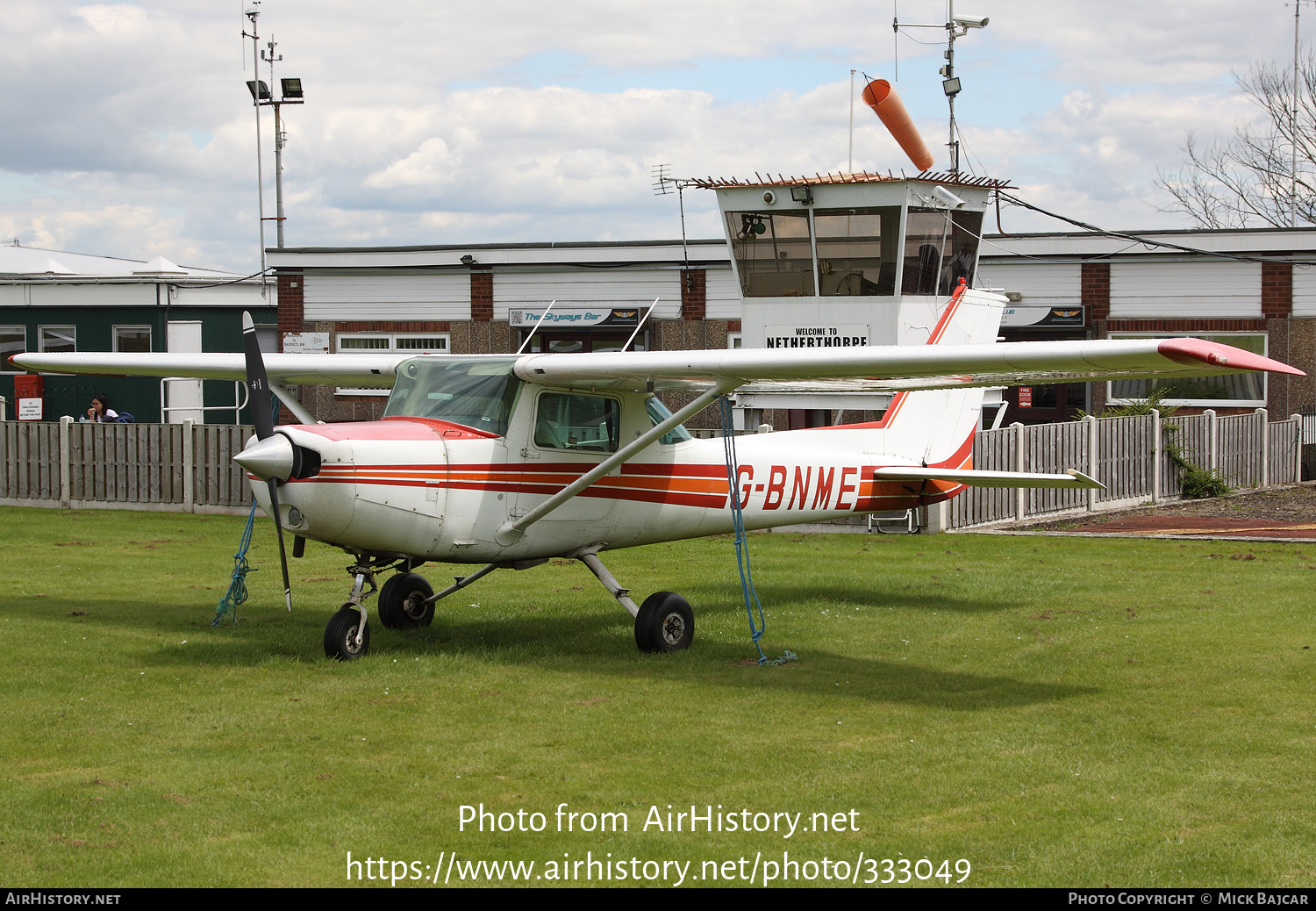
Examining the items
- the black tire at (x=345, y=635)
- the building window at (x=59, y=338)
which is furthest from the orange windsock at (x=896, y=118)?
the building window at (x=59, y=338)

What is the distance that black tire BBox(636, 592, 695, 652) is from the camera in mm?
9781

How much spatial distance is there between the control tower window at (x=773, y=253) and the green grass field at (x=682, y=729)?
326 inches

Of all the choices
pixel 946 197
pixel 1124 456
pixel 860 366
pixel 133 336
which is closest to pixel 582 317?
pixel 946 197

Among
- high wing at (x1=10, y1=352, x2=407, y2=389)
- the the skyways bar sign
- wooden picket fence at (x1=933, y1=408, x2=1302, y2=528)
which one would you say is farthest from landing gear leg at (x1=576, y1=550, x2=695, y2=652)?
the the skyways bar sign

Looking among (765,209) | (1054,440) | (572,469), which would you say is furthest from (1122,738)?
(765,209)

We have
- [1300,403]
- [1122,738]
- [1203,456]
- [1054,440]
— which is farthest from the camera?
[1300,403]

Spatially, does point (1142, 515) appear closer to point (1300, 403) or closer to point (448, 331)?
point (1300, 403)

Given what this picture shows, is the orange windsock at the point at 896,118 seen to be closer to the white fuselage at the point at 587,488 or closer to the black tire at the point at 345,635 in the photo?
the white fuselage at the point at 587,488

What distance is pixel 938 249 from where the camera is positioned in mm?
20234

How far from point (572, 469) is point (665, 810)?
4.49 m

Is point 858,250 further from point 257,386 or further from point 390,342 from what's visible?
point 390,342

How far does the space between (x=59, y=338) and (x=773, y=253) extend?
23.1m

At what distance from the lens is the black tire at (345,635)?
9.28 m
